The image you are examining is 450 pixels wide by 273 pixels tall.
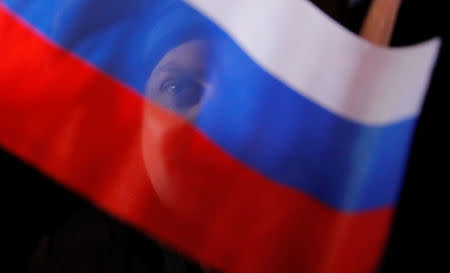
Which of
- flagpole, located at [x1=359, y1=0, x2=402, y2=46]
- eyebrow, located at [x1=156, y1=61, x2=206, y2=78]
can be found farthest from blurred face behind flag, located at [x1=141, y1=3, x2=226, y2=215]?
flagpole, located at [x1=359, y1=0, x2=402, y2=46]

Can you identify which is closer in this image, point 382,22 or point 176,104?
point 176,104

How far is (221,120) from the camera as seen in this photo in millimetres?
418

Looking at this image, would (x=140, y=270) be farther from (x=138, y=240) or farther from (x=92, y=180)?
(x=92, y=180)

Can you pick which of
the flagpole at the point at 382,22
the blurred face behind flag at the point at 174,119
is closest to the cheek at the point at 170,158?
the blurred face behind flag at the point at 174,119

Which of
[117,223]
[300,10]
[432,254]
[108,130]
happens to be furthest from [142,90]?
[432,254]

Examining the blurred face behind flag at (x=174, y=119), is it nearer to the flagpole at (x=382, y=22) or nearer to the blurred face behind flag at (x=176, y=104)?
the blurred face behind flag at (x=176, y=104)

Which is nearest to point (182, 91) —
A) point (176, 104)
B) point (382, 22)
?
point (176, 104)

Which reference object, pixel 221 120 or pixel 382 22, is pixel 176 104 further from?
pixel 382 22

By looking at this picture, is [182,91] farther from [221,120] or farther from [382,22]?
[382,22]

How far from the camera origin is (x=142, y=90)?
40 cm

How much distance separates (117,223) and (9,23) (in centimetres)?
31

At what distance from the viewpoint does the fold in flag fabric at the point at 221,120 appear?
0.38m

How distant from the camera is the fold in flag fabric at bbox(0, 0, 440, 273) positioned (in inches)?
14.9

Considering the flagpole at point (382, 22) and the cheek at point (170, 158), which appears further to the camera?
the flagpole at point (382, 22)
